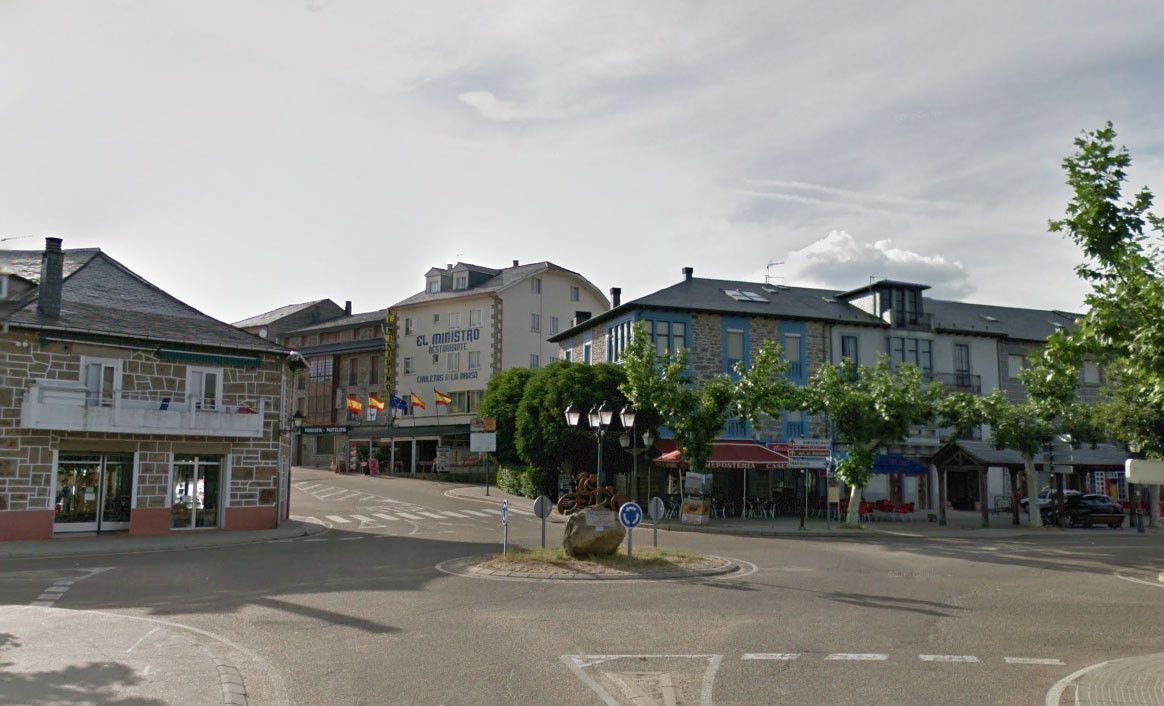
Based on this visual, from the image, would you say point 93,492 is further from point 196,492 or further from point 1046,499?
point 1046,499

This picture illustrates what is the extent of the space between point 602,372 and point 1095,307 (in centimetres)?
2911

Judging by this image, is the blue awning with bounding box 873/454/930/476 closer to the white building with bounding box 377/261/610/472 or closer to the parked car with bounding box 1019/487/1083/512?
the parked car with bounding box 1019/487/1083/512

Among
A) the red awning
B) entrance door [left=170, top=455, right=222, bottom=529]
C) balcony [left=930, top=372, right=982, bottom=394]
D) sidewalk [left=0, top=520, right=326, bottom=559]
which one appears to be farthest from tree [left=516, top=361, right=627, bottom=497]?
balcony [left=930, top=372, right=982, bottom=394]

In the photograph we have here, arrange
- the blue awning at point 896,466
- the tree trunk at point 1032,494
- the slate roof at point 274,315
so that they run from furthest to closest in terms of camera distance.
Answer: the slate roof at point 274,315
the blue awning at point 896,466
the tree trunk at point 1032,494

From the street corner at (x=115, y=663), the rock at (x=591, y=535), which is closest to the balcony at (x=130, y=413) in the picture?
the rock at (x=591, y=535)

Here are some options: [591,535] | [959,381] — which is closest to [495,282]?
[959,381]

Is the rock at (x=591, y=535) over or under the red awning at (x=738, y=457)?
under

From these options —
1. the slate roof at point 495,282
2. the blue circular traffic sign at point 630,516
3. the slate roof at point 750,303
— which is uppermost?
the slate roof at point 495,282

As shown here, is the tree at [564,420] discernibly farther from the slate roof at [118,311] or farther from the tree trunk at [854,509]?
the slate roof at [118,311]

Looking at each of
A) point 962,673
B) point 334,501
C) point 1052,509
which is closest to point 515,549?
point 962,673

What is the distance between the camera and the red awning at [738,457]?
3516 cm

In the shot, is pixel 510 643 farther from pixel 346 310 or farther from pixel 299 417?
pixel 346 310

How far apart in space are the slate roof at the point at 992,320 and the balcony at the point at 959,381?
217 cm

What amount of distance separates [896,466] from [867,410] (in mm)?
A: 7108
